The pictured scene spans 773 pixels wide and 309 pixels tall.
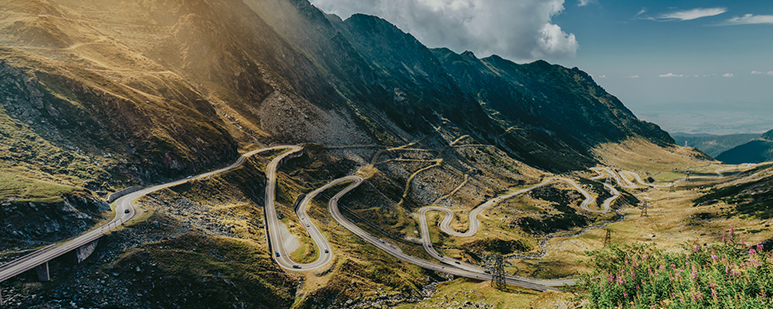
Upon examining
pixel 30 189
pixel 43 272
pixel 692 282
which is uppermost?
pixel 692 282

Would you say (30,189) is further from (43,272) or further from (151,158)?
(151,158)

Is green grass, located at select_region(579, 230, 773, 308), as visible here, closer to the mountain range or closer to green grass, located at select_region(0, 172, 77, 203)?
the mountain range

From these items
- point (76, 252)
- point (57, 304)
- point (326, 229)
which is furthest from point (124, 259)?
point (326, 229)

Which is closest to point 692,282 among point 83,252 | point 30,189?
point 83,252

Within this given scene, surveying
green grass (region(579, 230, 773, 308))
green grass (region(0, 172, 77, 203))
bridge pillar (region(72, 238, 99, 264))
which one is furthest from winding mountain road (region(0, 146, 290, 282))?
green grass (region(579, 230, 773, 308))

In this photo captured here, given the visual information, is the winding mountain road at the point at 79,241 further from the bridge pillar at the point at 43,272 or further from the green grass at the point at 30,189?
the green grass at the point at 30,189

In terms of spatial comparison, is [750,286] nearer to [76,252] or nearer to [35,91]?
[76,252]
